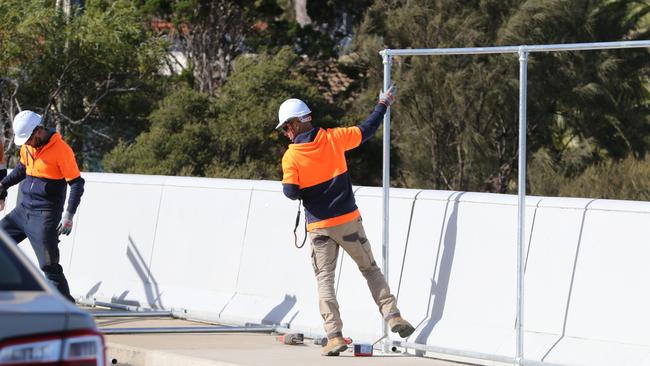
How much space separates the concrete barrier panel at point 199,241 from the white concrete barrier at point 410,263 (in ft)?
0.04

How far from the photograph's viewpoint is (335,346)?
9.66 metres

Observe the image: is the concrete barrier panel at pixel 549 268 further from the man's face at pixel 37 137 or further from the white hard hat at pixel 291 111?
the man's face at pixel 37 137

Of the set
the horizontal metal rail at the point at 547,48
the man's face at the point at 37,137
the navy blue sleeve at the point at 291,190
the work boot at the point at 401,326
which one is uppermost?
the horizontal metal rail at the point at 547,48

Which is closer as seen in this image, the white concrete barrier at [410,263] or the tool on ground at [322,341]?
the white concrete barrier at [410,263]

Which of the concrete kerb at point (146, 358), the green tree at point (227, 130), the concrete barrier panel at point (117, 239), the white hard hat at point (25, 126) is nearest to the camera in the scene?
the concrete kerb at point (146, 358)

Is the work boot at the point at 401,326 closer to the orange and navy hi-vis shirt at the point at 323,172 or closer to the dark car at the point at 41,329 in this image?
the orange and navy hi-vis shirt at the point at 323,172

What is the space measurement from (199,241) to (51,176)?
1602mm

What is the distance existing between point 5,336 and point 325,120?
27359 mm

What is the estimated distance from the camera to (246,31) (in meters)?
38.1

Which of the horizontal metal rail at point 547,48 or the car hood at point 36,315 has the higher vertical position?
the horizontal metal rail at point 547,48

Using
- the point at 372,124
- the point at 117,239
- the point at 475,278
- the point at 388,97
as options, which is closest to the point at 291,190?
Answer: the point at 372,124

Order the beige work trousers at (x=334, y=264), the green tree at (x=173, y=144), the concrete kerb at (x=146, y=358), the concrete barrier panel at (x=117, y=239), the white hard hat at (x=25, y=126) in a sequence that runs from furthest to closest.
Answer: the green tree at (x=173, y=144)
the concrete barrier panel at (x=117, y=239)
the white hard hat at (x=25, y=126)
the beige work trousers at (x=334, y=264)
the concrete kerb at (x=146, y=358)

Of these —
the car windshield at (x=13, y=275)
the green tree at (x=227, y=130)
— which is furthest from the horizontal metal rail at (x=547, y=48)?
the green tree at (x=227, y=130)

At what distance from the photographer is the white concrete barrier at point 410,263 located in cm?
884
